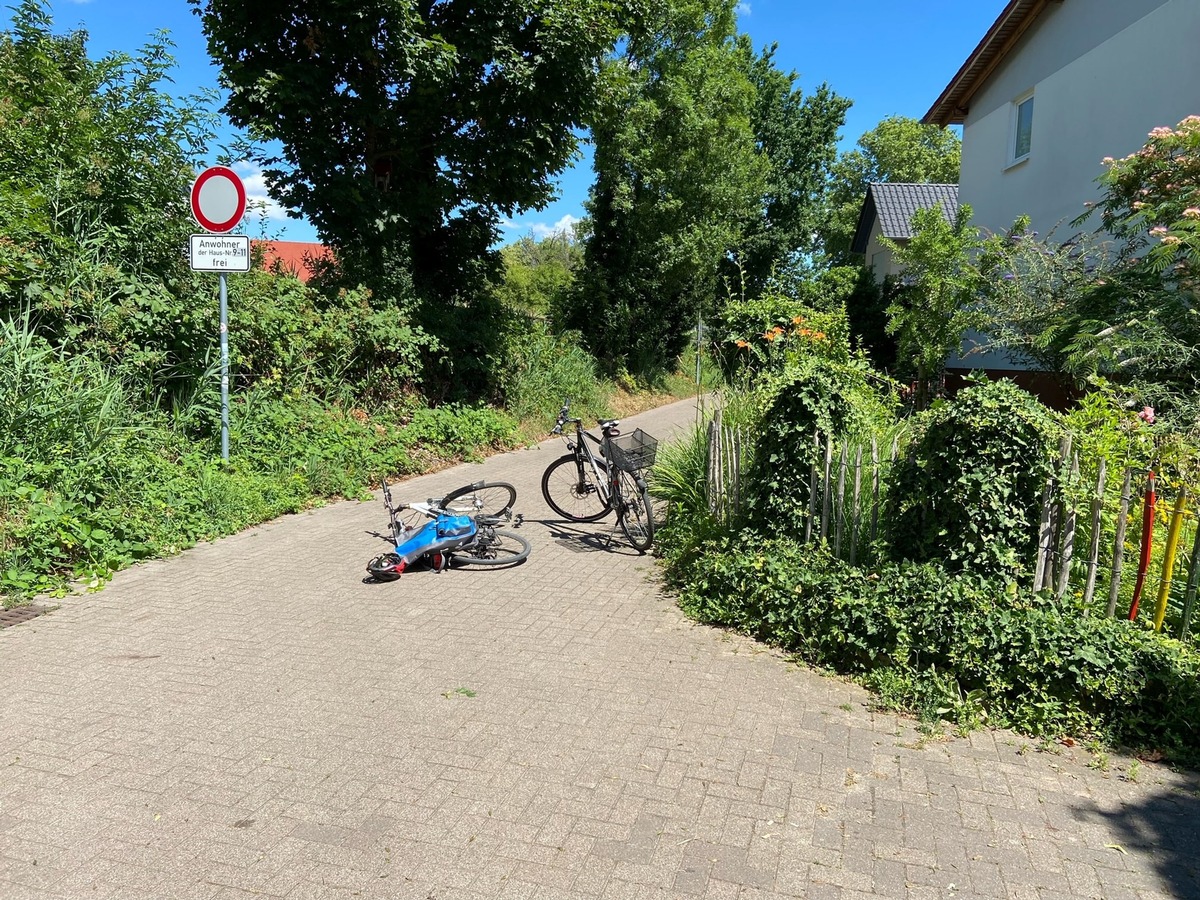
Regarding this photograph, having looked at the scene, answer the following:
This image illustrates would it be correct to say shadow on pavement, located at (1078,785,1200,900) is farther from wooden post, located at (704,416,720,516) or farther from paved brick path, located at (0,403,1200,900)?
wooden post, located at (704,416,720,516)

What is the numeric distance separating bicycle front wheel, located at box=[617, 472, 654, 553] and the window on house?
11.7m

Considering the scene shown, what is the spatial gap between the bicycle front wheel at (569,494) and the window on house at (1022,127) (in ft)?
37.5

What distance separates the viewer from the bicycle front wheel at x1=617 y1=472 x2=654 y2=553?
712cm

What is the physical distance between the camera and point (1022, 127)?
14.8 m

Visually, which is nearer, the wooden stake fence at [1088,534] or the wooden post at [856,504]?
the wooden stake fence at [1088,534]

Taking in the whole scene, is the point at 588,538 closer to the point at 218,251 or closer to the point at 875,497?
the point at 875,497

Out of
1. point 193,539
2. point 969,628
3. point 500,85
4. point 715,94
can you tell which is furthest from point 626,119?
point 969,628

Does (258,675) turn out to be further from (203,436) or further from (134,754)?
(203,436)

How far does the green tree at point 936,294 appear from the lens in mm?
11336

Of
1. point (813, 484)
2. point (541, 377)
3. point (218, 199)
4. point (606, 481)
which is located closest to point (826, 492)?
point (813, 484)

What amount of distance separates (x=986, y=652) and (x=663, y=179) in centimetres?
1992

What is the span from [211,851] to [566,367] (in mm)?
14608

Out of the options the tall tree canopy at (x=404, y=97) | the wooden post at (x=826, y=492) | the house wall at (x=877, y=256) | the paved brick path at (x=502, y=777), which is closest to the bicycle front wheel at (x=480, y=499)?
the paved brick path at (x=502, y=777)

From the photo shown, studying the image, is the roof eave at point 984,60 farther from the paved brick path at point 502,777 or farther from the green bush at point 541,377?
the paved brick path at point 502,777
